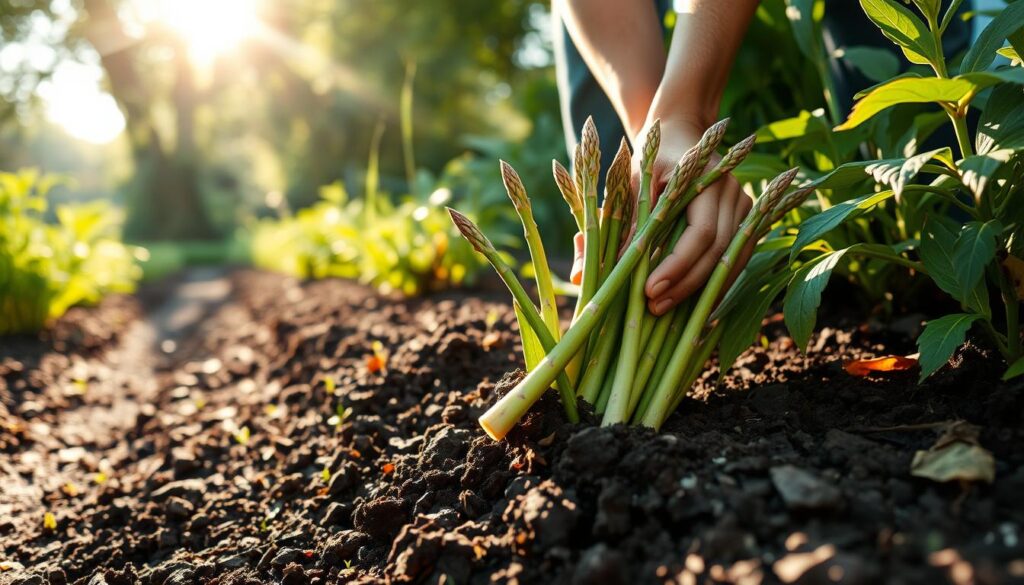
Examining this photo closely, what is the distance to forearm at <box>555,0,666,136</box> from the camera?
1.98 meters

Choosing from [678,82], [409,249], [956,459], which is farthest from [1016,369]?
[409,249]

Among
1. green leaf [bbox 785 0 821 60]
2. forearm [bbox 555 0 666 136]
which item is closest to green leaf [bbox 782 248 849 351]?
forearm [bbox 555 0 666 136]

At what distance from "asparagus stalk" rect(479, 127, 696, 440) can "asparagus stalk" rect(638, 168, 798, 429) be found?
0.15 metres

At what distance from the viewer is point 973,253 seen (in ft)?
3.82

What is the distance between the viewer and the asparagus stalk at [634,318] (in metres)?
1.42

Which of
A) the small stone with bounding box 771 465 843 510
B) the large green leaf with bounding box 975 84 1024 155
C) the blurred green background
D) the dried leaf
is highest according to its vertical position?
the blurred green background

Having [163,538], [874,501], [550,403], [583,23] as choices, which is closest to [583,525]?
[550,403]

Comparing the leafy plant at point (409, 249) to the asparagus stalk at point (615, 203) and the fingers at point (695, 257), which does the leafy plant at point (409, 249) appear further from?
the fingers at point (695, 257)

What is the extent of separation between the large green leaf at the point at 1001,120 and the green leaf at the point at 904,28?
0.46 feet

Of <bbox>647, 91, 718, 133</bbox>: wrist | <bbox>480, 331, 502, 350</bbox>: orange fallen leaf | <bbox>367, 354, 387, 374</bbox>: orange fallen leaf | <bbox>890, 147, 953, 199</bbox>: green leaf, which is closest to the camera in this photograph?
<bbox>890, 147, 953, 199</bbox>: green leaf

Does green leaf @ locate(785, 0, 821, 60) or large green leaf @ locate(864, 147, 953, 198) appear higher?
green leaf @ locate(785, 0, 821, 60)

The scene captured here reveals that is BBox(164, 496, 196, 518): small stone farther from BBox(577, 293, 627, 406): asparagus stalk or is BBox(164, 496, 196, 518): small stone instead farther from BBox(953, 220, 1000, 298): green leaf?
BBox(953, 220, 1000, 298): green leaf

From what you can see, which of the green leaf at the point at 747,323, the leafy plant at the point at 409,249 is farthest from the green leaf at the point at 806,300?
the leafy plant at the point at 409,249

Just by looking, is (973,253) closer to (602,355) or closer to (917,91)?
(917,91)
